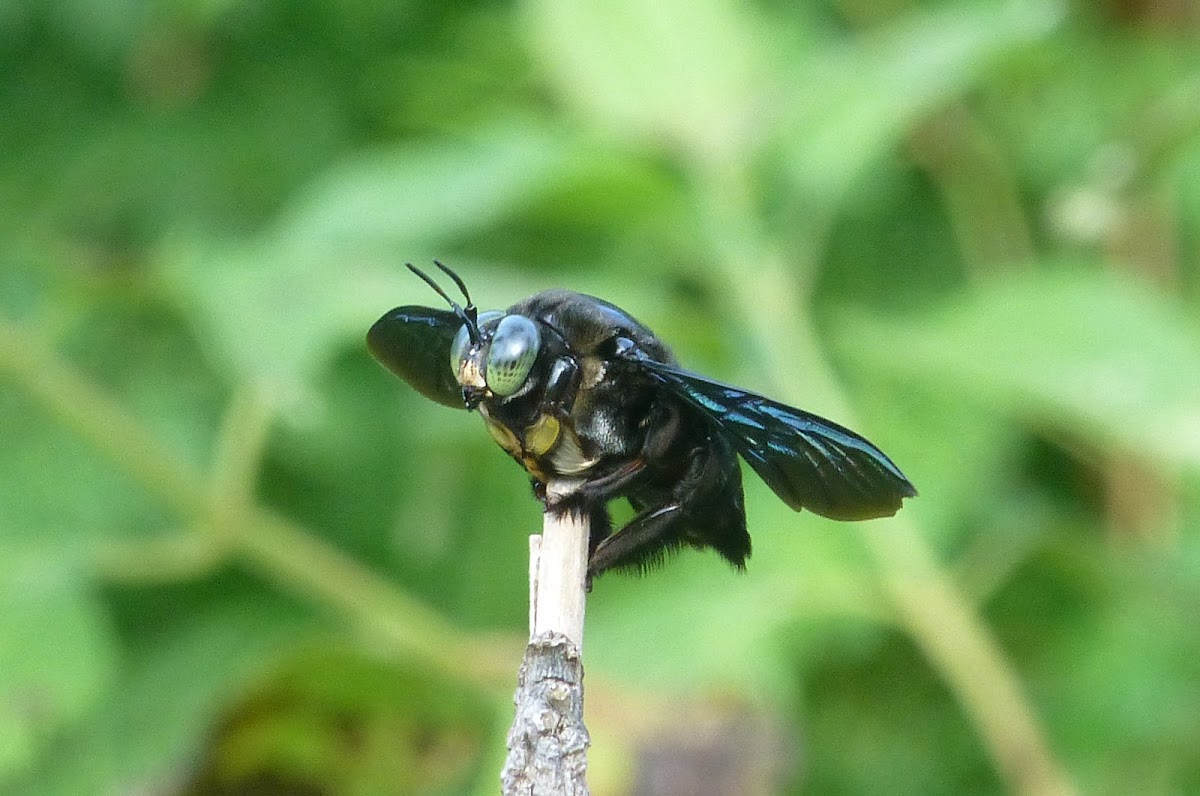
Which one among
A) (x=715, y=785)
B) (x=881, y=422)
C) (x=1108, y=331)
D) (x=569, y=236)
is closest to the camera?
(x=715, y=785)

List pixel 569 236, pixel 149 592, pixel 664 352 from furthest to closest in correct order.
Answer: pixel 569 236 → pixel 149 592 → pixel 664 352

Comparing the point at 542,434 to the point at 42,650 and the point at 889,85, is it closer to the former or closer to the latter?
the point at 42,650

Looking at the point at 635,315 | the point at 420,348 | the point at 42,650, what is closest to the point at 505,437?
the point at 420,348

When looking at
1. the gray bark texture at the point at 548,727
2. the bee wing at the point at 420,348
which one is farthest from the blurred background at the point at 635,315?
the gray bark texture at the point at 548,727

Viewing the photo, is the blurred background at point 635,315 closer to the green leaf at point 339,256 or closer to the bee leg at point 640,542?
the green leaf at point 339,256

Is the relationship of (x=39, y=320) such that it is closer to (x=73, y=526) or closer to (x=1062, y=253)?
(x=73, y=526)

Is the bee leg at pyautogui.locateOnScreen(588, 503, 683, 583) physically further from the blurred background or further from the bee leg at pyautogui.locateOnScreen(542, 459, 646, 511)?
the blurred background

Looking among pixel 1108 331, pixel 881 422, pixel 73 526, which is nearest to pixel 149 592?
pixel 73 526
